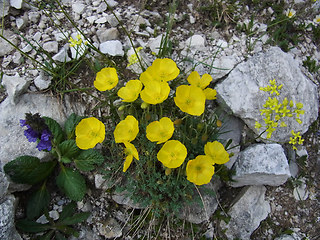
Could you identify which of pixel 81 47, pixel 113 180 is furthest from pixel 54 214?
pixel 81 47

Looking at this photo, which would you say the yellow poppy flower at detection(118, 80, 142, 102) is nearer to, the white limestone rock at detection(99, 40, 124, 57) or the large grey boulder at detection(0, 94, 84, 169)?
the large grey boulder at detection(0, 94, 84, 169)

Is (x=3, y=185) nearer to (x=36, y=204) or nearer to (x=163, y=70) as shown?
(x=36, y=204)

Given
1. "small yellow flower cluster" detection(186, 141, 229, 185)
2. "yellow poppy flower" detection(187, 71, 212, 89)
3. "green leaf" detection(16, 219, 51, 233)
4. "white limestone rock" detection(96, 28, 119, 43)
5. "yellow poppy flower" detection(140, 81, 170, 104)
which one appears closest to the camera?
"yellow poppy flower" detection(140, 81, 170, 104)

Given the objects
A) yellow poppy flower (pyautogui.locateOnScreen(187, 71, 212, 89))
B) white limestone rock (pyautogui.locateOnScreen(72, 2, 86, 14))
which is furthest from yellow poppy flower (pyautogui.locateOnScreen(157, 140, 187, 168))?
white limestone rock (pyautogui.locateOnScreen(72, 2, 86, 14))

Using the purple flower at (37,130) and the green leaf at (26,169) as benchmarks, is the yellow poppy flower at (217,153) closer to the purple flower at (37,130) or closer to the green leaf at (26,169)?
the purple flower at (37,130)

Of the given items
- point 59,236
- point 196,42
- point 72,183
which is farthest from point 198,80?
point 59,236

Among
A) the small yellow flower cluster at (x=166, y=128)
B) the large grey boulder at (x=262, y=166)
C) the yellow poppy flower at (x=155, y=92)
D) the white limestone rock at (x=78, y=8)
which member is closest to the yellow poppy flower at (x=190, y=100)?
the small yellow flower cluster at (x=166, y=128)
